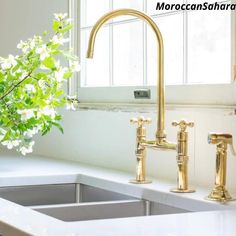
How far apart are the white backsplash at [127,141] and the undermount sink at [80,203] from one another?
187 millimetres

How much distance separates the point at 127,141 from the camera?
216 cm

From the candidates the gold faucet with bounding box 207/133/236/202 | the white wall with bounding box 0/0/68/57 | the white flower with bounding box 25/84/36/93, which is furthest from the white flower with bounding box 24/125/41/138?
the white wall with bounding box 0/0/68/57

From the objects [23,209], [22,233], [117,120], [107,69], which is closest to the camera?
[22,233]

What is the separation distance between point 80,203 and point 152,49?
2.28ft

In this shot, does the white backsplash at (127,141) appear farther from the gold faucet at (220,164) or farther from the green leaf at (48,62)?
the green leaf at (48,62)

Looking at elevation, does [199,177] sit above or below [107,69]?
below

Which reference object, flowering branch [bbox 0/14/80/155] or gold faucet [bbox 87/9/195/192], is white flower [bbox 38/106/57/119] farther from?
gold faucet [bbox 87/9/195/192]

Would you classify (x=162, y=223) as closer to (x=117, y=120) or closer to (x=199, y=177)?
(x=199, y=177)

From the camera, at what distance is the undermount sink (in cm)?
157

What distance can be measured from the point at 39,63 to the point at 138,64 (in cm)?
46

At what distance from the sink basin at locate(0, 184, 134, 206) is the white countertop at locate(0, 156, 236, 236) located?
18 mm

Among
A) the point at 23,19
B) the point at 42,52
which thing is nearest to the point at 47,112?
the point at 42,52

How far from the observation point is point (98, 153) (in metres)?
2.32

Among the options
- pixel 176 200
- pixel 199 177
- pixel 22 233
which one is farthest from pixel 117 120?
pixel 22 233
